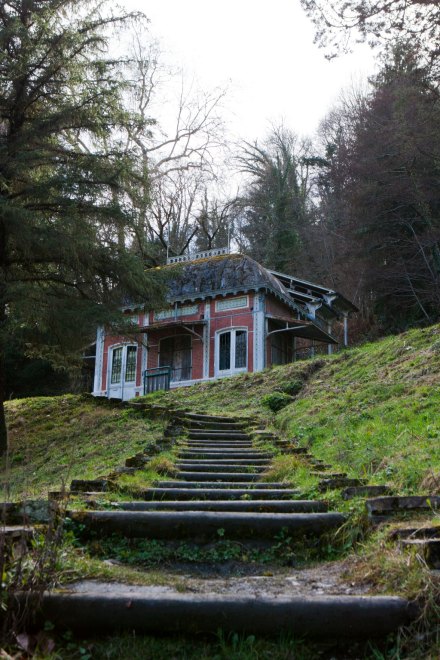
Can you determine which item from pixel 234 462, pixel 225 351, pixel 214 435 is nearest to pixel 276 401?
pixel 214 435

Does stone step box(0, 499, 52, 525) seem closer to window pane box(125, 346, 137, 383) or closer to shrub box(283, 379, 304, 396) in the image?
shrub box(283, 379, 304, 396)

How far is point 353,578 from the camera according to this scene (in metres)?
3.40

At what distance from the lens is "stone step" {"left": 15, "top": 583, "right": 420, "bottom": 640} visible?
2738 mm

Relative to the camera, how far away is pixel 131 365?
2408 centimetres

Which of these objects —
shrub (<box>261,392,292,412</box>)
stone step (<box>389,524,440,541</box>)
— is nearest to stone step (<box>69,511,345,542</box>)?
stone step (<box>389,524,440,541</box>)

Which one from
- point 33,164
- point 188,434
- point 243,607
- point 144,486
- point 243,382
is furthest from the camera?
point 243,382

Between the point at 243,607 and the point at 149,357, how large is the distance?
69.8 feet

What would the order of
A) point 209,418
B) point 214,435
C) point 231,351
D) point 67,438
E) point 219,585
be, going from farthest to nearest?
1. point 231,351
2. point 67,438
3. point 209,418
4. point 214,435
5. point 219,585

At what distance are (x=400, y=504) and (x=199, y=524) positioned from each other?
57.1 inches

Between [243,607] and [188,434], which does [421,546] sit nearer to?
[243,607]

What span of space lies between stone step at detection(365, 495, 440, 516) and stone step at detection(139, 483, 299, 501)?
132cm

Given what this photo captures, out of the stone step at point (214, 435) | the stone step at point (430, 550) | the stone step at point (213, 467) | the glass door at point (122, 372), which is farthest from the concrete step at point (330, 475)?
the glass door at point (122, 372)

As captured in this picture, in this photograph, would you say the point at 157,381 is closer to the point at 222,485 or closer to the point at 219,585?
the point at 222,485

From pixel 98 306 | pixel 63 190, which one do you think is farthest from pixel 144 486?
pixel 63 190
